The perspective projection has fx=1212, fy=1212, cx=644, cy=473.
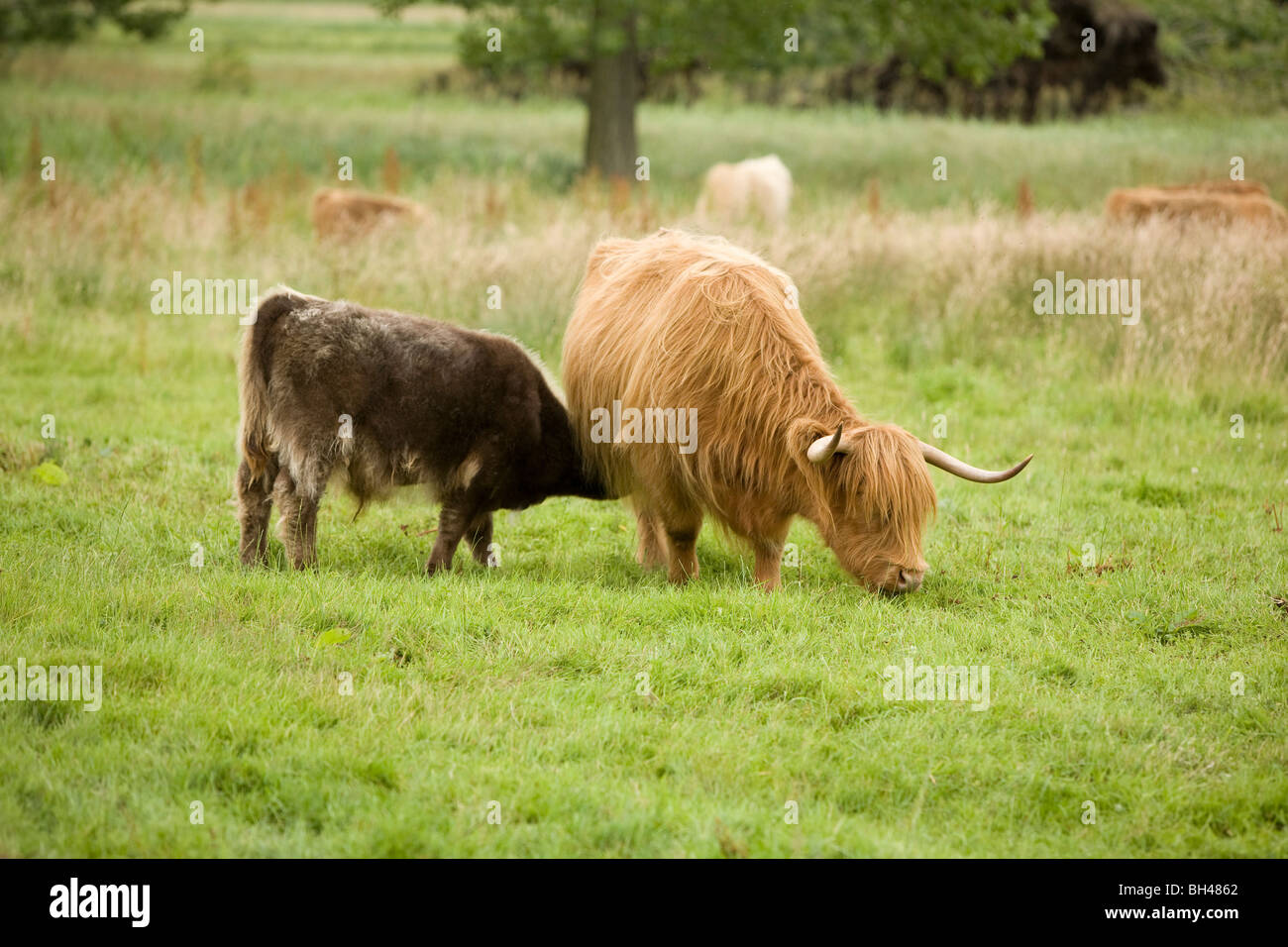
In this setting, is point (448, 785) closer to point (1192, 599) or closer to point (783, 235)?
point (1192, 599)

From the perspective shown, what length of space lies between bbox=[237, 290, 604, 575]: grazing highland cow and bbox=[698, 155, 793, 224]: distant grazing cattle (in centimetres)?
928

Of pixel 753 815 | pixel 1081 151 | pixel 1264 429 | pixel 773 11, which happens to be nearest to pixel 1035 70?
pixel 1081 151

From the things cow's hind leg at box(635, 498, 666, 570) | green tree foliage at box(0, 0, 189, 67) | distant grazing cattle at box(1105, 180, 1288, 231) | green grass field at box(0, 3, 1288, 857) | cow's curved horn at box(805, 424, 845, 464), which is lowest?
cow's hind leg at box(635, 498, 666, 570)

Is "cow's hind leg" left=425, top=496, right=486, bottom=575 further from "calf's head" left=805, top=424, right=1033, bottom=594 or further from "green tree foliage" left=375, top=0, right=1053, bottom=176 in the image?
"green tree foliage" left=375, top=0, right=1053, bottom=176

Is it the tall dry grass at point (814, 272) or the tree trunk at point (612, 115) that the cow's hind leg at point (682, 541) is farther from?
the tree trunk at point (612, 115)

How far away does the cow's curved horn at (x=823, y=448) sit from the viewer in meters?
5.17

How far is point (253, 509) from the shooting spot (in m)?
5.88

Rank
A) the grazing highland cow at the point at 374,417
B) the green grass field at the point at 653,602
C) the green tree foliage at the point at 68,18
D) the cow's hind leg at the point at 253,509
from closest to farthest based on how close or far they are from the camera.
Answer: the green grass field at the point at 653,602
the grazing highland cow at the point at 374,417
the cow's hind leg at the point at 253,509
the green tree foliage at the point at 68,18

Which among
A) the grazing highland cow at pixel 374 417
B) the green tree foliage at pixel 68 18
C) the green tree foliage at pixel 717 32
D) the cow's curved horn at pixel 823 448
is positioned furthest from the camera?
the green tree foliage at pixel 68 18

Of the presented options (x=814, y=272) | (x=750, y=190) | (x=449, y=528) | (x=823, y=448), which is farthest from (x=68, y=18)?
(x=823, y=448)

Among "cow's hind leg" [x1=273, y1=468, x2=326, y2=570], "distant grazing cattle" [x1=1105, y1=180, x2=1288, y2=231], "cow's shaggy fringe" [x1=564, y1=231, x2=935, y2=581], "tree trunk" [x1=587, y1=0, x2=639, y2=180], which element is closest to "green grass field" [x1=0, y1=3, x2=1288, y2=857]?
"cow's hind leg" [x1=273, y1=468, x2=326, y2=570]

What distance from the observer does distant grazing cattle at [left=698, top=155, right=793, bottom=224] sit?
50.1 feet

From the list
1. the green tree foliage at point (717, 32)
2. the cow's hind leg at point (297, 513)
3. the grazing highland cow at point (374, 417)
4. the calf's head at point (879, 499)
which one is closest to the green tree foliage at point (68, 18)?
the green tree foliage at point (717, 32)

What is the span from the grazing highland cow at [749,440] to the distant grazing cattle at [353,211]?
7.66 metres
